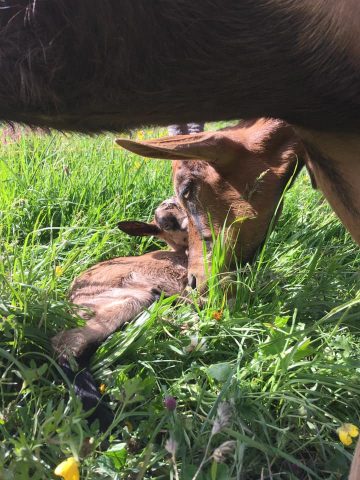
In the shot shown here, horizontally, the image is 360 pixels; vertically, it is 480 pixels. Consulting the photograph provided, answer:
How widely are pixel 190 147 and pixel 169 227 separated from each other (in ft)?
2.23

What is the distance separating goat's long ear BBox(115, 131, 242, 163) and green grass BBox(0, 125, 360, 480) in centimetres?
56

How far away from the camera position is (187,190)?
3.47m

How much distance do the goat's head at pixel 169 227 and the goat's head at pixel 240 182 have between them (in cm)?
20

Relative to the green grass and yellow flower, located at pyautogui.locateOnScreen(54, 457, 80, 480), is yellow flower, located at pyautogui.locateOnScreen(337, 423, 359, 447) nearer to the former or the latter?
the green grass

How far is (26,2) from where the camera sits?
4.86 ft

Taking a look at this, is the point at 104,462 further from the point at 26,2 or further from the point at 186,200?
the point at 186,200

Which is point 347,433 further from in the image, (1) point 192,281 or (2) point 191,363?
(1) point 192,281

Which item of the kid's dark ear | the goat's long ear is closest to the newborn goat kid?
the kid's dark ear

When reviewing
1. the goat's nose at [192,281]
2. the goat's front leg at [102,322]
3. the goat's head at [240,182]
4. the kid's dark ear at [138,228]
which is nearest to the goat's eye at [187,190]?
the goat's head at [240,182]

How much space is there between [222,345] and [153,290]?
587 millimetres

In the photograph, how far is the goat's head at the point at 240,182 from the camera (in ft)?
10.7

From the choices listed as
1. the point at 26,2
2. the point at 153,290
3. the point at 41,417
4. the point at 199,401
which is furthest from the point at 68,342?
the point at 26,2

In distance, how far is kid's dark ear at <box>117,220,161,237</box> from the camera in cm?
357

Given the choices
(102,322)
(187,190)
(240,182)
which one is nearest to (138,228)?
(187,190)
